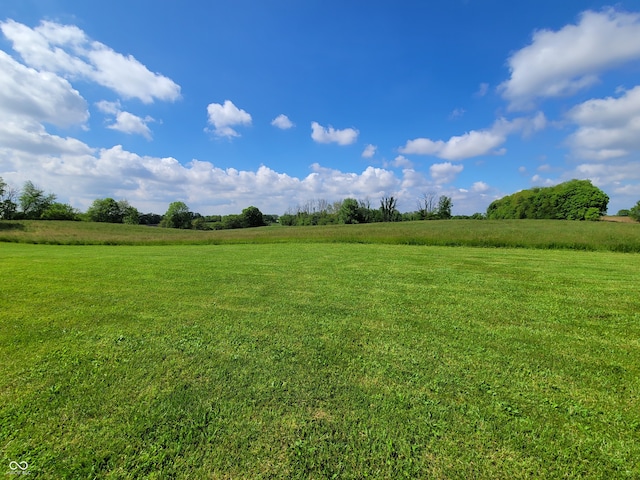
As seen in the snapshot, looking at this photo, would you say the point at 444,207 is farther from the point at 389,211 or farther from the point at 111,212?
the point at 111,212

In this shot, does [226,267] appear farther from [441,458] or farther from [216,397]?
[441,458]

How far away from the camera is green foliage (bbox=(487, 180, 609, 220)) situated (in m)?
54.4

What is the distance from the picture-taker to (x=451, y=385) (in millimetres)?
2861

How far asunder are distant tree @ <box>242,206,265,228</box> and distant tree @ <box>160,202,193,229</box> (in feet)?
55.3

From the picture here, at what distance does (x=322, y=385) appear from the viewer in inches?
112

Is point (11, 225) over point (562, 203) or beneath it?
beneath

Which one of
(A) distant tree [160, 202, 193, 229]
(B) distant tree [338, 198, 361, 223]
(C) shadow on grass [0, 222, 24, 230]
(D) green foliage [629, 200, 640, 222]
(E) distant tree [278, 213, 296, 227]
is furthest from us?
(E) distant tree [278, 213, 296, 227]

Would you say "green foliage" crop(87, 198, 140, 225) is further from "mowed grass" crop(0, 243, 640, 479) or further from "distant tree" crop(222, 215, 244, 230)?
"mowed grass" crop(0, 243, 640, 479)

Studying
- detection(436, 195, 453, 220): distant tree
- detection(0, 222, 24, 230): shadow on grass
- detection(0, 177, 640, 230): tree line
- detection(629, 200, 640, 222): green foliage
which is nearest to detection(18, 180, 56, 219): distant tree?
detection(0, 177, 640, 230): tree line

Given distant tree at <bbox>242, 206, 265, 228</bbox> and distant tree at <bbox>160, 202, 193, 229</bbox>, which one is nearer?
distant tree at <bbox>160, 202, 193, 229</bbox>

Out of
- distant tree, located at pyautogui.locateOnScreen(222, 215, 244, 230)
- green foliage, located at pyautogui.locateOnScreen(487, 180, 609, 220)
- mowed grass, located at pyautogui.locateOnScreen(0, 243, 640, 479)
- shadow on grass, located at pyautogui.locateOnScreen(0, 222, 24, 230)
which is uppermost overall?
green foliage, located at pyautogui.locateOnScreen(487, 180, 609, 220)

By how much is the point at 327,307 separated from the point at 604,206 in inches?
3066

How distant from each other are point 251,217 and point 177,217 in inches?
865

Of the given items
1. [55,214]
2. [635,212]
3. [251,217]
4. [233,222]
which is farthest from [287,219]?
[635,212]
